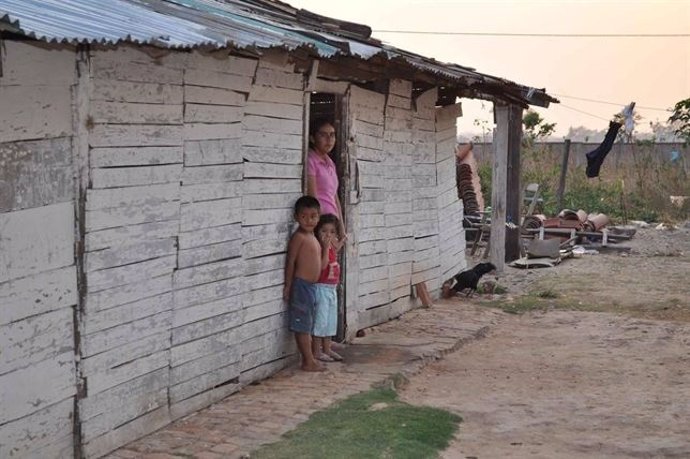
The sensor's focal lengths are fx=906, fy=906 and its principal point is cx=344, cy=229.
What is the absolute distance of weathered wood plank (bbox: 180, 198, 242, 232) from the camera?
557 cm

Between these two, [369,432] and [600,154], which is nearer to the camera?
[369,432]

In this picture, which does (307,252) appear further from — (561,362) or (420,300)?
(420,300)

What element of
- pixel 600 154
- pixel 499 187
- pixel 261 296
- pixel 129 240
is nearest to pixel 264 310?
pixel 261 296

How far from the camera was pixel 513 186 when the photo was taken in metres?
14.4

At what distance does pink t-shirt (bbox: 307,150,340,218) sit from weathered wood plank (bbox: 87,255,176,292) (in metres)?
2.20

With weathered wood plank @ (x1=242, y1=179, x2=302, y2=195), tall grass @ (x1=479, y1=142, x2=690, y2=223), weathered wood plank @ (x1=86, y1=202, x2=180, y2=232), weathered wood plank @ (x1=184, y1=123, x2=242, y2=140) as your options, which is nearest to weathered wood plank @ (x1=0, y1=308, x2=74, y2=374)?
weathered wood plank @ (x1=86, y1=202, x2=180, y2=232)

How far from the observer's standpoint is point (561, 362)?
7.89 m

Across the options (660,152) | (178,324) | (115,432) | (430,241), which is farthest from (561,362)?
(660,152)

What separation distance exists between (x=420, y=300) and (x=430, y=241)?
720 mm

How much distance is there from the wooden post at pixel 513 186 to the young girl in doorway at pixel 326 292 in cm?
741

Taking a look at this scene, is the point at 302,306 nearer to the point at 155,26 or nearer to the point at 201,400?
the point at 201,400

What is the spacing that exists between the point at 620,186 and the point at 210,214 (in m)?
18.1

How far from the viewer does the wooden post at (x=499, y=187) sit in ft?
42.1

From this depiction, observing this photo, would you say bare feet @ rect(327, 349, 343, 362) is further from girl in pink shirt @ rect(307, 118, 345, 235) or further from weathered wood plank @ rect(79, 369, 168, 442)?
weathered wood plank @ rect(79, 369, 168, 442)
